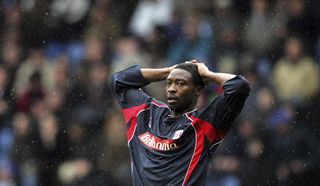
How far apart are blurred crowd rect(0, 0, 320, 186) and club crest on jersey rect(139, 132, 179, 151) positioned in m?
2.53

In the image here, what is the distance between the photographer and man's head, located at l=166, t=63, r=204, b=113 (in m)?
3.68

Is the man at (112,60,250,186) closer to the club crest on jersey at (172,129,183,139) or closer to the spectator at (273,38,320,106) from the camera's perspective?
the club crest on jersey at (172,129,183,139)

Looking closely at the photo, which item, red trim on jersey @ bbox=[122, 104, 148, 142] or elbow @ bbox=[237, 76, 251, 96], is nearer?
elbow @ bbox=[237, 76, 251, 96]

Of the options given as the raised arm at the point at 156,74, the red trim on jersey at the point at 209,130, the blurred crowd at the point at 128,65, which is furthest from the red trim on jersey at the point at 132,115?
the blurred crowd at the point at 128,65

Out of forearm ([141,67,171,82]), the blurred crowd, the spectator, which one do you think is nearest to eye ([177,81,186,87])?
forearm ([141,67,171,82])

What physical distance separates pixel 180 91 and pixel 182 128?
0.69 ft

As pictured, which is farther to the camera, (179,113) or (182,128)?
(179,113)

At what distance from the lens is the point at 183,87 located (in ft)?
12.1

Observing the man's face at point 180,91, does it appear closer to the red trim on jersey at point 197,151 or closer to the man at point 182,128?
the man at point 182,128

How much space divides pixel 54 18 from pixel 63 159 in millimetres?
1477

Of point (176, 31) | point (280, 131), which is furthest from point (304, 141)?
point (176, 31)

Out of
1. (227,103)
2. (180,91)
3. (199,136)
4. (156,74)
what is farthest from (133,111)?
(227,103)

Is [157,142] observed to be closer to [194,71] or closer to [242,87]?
[194,71]

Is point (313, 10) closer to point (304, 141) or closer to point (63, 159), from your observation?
point (304, 141)
